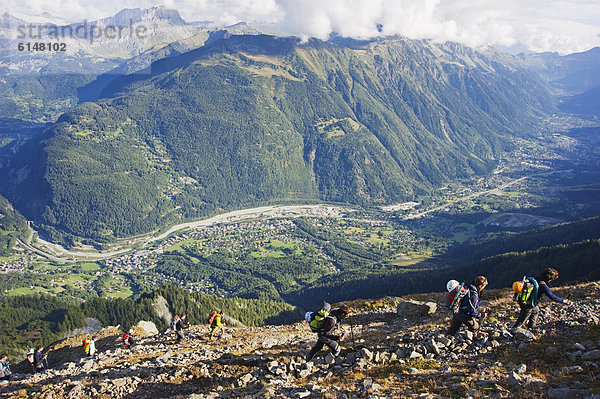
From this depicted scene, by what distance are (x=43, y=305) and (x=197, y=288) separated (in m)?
72.9

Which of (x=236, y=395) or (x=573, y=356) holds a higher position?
(x=573, y=356)

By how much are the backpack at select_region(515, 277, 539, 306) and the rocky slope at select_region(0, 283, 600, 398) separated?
162cm

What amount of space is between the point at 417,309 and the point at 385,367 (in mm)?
16500

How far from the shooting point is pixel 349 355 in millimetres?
19328

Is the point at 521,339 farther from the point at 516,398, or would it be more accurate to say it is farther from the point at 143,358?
the point at 143,358

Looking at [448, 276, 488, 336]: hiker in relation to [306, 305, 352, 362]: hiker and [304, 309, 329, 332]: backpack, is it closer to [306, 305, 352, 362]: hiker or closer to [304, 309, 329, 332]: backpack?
[306, 305, 352, 362]: hiker

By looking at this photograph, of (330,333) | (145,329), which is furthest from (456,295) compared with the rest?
(145,329)

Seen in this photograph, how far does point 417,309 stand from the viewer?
108 feet

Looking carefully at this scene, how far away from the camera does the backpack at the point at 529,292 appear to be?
Result: 18.6 meters

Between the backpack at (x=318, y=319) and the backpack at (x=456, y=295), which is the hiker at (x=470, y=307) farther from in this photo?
the backpack at (x=318, y=319)

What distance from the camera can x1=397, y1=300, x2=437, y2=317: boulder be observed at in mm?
31984

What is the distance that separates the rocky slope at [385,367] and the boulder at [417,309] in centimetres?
156

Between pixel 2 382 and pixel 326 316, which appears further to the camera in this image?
pixel 2 382

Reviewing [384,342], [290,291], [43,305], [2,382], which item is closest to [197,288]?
[290,291]
